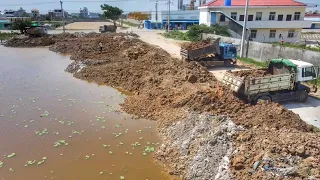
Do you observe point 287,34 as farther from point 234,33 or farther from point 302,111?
point 302,111

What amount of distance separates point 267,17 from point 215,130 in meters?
37.9

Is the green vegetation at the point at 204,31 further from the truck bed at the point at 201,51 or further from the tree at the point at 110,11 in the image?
the tree at the point at 110,11

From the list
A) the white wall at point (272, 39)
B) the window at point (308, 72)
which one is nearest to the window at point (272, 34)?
the white wall at point (272, 39)

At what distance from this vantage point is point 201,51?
2319cm

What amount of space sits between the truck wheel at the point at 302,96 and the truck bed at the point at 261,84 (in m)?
0.84

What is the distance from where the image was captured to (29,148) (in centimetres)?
1122

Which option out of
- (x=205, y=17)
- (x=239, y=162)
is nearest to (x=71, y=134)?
(x=239, y=162)

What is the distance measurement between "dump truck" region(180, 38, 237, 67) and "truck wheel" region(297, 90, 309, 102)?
9.37m

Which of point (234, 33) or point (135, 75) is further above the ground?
point (234, 33)

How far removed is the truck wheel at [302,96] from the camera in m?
15.0

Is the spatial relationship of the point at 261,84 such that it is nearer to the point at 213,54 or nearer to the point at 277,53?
the point at 213,54

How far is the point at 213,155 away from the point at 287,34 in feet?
134

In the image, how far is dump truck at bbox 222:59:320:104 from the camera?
45.2 ft

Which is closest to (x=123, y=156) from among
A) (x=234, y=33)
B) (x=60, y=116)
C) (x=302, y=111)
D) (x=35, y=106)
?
(x=60, y=116)
